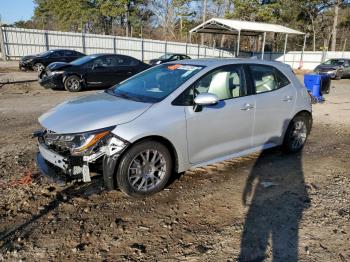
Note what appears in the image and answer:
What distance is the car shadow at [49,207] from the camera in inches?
125

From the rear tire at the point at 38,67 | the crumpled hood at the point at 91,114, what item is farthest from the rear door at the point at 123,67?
the crumpled hood at the point at 91,114

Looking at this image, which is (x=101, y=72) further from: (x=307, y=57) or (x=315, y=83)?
(x=307, y=57)

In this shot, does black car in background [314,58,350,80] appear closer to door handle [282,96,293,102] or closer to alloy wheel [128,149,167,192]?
door handle [282,96,293,102]

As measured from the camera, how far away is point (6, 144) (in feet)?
19.5

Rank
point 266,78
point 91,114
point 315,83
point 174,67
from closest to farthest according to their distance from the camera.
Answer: point 91,114 → point 174,67 → point 266,78 → point 315,83

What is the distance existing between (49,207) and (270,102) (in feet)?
10.9

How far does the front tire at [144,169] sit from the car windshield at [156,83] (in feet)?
2.06

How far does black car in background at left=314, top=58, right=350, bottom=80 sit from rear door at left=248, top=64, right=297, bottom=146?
71.1ft

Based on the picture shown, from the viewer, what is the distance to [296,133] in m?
5.82

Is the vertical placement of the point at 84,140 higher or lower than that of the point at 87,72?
higher

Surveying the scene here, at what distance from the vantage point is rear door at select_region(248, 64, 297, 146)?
498 centimetres


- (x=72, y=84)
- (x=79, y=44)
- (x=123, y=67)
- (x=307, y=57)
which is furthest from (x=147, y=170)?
(x=307, y=57)

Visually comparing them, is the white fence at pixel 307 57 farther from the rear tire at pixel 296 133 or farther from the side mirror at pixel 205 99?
the side mirror at pixel 205 99

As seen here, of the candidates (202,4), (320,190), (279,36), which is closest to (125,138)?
(320,190)
